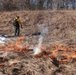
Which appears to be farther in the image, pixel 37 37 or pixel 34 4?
pixel 34 4

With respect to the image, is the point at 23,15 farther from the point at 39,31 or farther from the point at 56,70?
the point at 56,70

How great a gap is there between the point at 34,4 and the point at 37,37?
19.3 meters

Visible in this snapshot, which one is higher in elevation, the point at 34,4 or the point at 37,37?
the point at 34,4

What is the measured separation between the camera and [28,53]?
42.1ft

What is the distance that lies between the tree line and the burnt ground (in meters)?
5.56

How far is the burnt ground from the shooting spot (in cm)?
1117

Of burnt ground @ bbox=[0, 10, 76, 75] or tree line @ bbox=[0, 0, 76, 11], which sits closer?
burnt ground @ bbox=[0, 10, 76, 75]

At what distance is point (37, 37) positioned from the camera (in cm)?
2342

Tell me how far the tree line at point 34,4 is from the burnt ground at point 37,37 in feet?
18.2

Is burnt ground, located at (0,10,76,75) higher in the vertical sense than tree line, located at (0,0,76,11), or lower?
lower

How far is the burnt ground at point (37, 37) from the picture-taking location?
11172mm

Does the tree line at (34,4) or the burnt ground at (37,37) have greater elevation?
the tree line at (34,4)

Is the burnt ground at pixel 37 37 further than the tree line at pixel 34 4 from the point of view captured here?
No

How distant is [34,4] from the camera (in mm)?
42125
